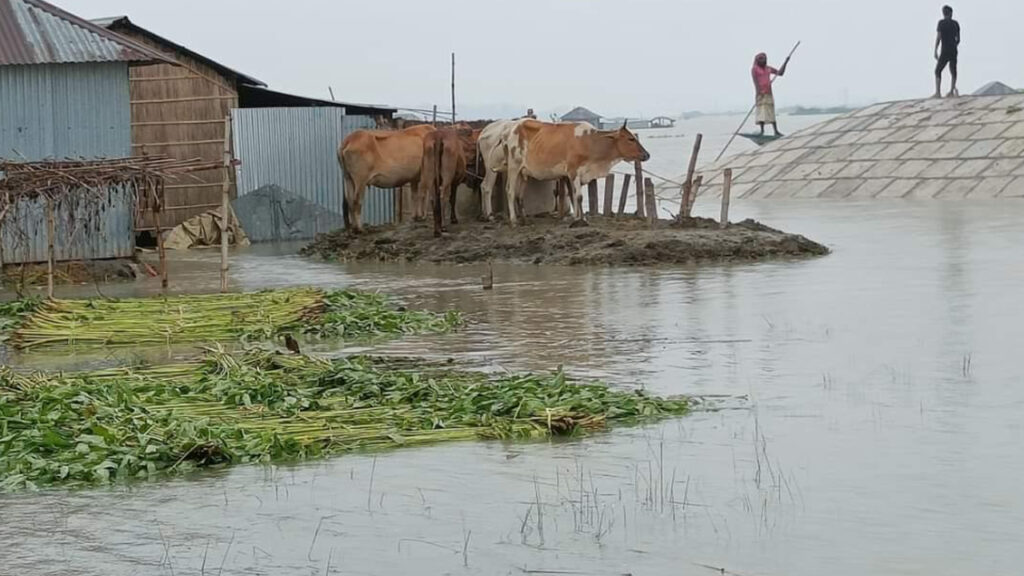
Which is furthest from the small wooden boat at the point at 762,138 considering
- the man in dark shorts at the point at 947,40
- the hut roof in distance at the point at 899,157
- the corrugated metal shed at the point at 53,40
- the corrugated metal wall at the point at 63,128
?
the corrugated metal shed at the point at 53,40

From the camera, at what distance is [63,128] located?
19078 mm

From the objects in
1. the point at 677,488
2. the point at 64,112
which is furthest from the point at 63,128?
the point at 677,488

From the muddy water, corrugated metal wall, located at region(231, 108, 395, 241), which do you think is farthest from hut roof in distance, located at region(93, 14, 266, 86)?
the muddy water

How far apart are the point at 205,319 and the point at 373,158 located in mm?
10205

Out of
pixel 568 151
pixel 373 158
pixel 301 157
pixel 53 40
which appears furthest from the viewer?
pixel 301 157

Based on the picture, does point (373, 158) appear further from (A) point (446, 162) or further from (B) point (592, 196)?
(B) point (592, 196)

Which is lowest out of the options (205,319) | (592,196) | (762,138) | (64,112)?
(205,319)

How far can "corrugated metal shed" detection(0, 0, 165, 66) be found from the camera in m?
18.6

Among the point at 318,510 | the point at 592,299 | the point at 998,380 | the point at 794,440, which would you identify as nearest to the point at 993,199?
the point at 592,299

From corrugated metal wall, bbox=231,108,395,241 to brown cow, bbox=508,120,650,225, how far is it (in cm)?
418

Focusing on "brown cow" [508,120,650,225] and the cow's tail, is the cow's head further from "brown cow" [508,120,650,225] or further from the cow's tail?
the cow's tail

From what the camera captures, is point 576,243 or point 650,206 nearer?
point 576,243

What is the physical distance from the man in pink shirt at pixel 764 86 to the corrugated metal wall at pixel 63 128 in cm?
1307

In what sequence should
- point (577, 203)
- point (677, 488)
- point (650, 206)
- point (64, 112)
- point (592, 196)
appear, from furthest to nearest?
point (592, 196) < point (577, 203) < point (650, 206) < point (64, 112) < point (677, 488)
